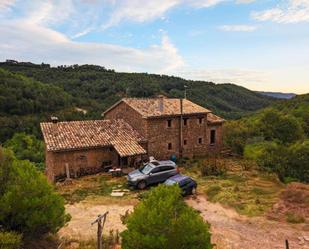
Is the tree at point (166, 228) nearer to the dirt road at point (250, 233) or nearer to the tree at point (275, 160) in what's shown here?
the dirt road at point (250, 233)

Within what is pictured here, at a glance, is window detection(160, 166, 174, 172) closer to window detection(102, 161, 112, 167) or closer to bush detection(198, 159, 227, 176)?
bush detection(198, 159, 227, 176)

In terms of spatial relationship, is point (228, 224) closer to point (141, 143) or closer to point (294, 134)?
point (141, 143)

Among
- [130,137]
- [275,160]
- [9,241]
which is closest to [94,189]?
[130,137]

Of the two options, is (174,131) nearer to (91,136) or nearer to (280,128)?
(91,136)

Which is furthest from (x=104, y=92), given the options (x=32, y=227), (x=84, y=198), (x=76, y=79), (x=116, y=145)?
(x=32, y=227)

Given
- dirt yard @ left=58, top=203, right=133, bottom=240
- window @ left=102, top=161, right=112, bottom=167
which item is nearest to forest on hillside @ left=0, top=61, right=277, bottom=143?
window @ left=102, top=161, right=112, bottom=167

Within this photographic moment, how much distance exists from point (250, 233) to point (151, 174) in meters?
8.68

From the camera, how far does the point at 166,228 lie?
8.85 metres

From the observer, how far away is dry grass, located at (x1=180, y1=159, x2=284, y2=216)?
55.4 feet

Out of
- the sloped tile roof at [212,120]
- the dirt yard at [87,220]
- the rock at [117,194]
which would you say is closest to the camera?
the dirt yard at [87,220]

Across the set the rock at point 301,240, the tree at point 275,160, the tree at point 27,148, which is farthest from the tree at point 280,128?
the tree at point 27,148

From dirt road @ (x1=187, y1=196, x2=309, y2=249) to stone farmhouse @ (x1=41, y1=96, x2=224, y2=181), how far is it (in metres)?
10.8

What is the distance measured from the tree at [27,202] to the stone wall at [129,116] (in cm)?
1598

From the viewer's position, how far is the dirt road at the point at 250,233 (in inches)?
492
